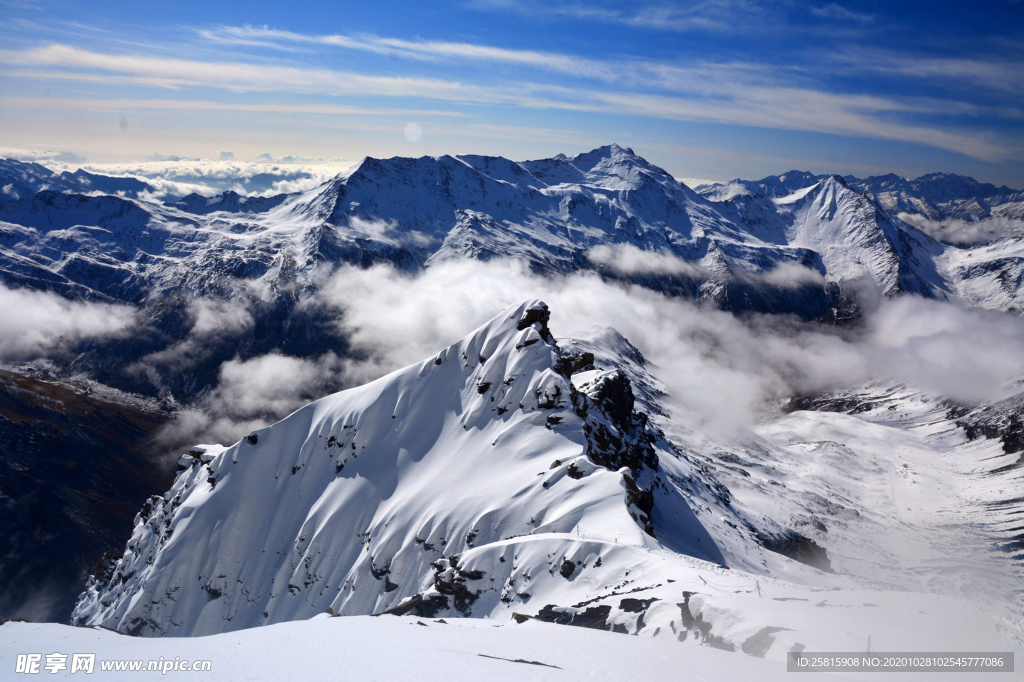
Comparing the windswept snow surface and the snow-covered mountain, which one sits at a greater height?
the windswept snow surface

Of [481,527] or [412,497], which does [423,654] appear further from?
[412,497]

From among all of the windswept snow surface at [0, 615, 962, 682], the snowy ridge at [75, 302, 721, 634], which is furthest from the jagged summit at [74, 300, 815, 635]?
A: the windswept snow surface at [0, 615, 962, 682]

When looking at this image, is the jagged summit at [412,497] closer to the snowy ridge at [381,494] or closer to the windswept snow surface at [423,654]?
the snowy ridge at [381,494]

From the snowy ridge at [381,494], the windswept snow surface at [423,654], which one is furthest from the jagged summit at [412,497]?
the windswept snow surface at [423,654]

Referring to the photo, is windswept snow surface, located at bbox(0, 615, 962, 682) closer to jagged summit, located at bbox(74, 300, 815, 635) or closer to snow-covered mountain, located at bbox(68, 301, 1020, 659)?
snow-covered mountain, located at bbox(68, 301, 1020, 659)

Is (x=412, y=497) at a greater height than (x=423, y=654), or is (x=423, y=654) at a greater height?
(x=423, y=654)

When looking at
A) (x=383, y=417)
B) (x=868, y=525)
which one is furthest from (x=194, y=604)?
(x=868, y=525)

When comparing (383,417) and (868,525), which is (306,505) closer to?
(383,417)

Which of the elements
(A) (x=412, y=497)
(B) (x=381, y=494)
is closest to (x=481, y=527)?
(A) (x=412, y=497)
